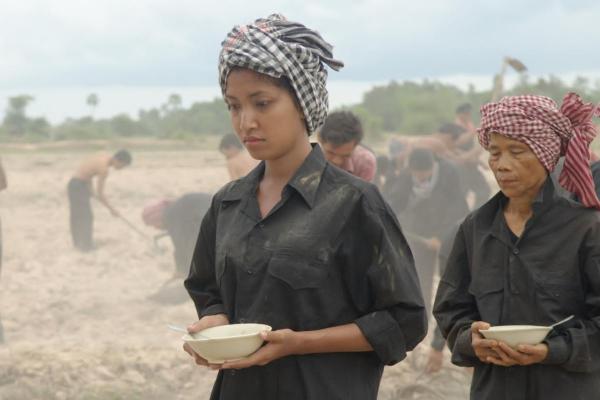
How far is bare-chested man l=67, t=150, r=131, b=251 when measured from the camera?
495 inches

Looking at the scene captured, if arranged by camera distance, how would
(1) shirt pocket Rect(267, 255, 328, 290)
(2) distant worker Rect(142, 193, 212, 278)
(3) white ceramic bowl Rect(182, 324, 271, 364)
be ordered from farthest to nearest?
(2) distant worker Rect(142, 193, 212, 278) → (1) shirt pocket Rect(267, 255, 328, 290) → (3) white ceramic bowl Rect(182, 324, 271, 364)

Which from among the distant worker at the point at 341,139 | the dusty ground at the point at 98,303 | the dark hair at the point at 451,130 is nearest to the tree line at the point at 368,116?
the dusty ground at the point at 98,303

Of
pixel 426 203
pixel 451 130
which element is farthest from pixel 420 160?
pixel 451 130

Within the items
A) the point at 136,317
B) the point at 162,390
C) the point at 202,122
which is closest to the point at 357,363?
the point at 162,390

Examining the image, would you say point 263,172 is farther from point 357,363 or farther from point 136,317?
point 136,317

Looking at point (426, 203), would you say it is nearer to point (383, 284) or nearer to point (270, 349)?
point (383, 284)

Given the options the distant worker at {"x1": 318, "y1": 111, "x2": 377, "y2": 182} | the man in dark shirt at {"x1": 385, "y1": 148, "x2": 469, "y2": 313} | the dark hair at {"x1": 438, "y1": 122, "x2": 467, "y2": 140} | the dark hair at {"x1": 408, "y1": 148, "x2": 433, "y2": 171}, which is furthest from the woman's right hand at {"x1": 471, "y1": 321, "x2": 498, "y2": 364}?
the dark hair at {"x1": 438, "y1": 122, "x2": 467, "y2": 140}

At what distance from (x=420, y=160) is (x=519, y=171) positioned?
5.52 meters

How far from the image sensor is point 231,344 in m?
1.99

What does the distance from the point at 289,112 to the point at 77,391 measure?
4.04 m

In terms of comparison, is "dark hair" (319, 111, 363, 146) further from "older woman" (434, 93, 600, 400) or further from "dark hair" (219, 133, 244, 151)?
"dark hair" (219, 133, 244, 151)

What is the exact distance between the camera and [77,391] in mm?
5789

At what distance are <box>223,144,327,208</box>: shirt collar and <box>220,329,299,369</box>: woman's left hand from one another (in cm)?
29

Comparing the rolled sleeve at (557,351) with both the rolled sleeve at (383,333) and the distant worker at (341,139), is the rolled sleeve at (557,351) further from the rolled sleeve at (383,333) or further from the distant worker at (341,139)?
the distant worker at (341,139)
